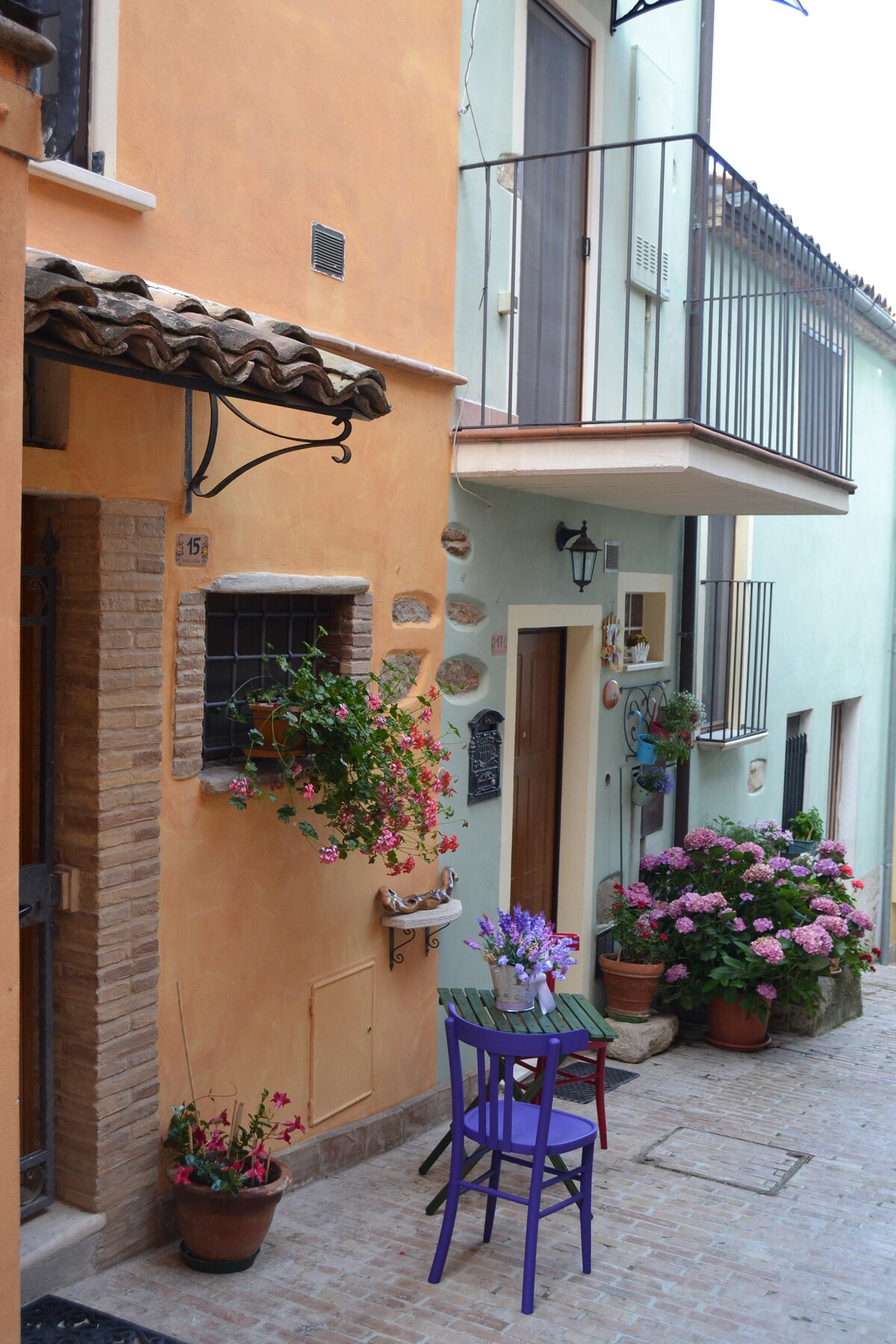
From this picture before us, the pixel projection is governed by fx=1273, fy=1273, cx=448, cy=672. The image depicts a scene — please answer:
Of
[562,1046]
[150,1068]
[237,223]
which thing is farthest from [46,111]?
[562,1046]

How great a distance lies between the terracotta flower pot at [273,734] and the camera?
4977mm

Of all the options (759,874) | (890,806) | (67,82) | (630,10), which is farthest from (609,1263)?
(890,806)

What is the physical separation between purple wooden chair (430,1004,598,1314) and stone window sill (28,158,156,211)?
3.11 m

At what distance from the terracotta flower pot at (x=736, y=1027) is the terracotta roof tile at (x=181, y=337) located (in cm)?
497

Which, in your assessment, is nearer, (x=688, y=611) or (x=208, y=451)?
(x=208, y=451)

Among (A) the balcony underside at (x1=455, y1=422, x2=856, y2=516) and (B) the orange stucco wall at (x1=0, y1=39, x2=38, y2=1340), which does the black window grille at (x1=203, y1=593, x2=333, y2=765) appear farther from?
(B) the orange stucco wall at (x1=0, y1=39, x2=38, y2=1340)

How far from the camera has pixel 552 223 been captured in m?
7.36

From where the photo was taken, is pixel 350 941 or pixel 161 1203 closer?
pixel 161 1203

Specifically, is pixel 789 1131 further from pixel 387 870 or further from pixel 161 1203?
pixel 161 1203

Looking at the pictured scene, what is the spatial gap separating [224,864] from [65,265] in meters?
2.41

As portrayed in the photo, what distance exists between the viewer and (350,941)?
227 inches

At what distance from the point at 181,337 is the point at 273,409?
4.78ft

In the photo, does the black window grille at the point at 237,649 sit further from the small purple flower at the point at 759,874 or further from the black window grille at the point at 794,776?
the black window grille at the point at 794,776

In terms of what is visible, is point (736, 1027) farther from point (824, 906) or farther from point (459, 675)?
point (459, 675)
